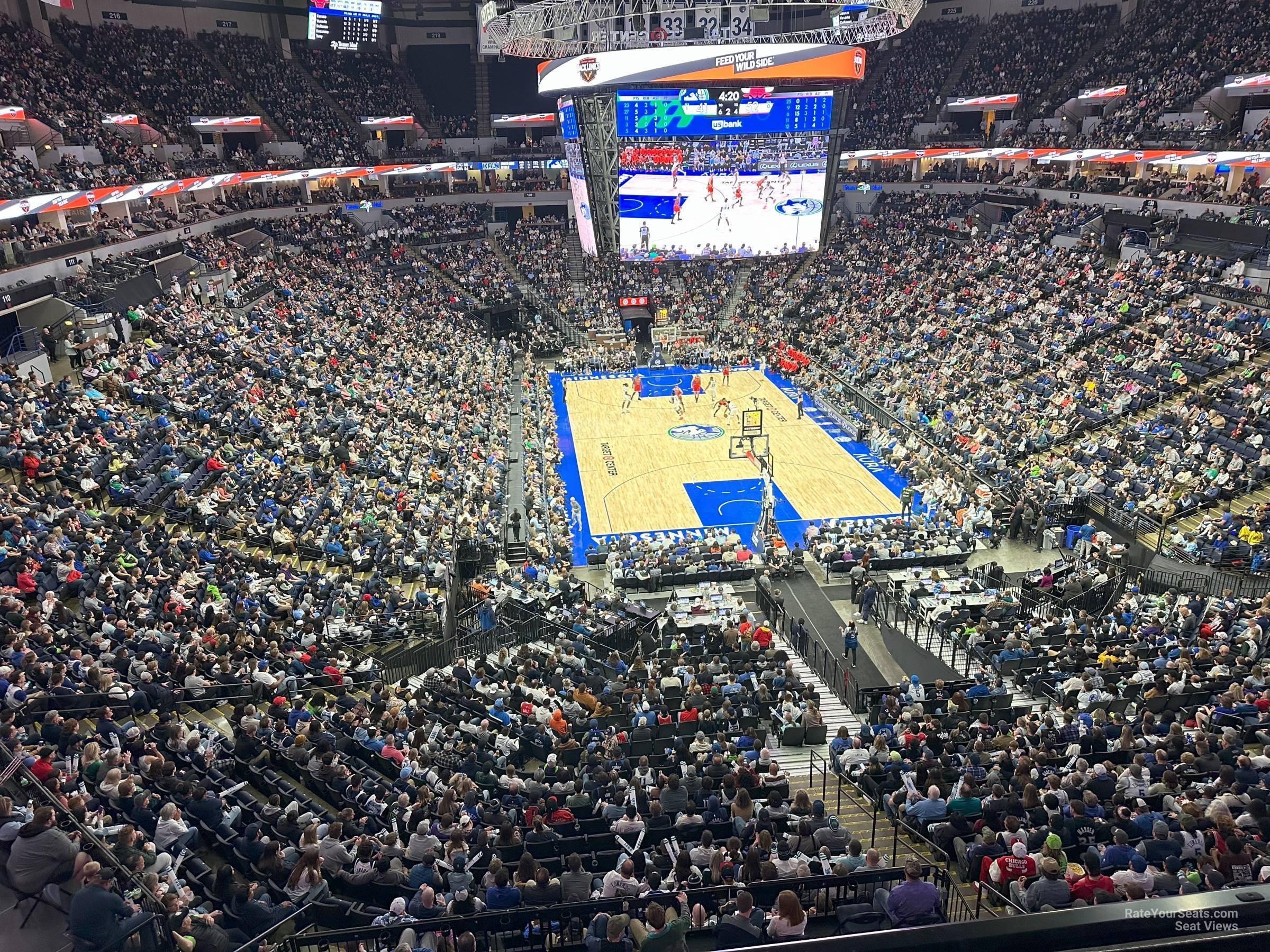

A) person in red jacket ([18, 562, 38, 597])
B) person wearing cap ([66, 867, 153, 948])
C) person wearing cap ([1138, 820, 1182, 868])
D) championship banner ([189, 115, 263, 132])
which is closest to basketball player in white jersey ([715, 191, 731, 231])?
championship banner ([189, 115, 263, 132])

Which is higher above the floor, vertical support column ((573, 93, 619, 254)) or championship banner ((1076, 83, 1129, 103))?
championship banner ((1076, 83, 1129, 103))

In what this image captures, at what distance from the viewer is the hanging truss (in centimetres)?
3434

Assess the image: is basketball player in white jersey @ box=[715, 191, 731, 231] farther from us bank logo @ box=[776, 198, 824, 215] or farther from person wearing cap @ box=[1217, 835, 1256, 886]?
person wearing cap @ box=[1217, 835, 1256, 886]

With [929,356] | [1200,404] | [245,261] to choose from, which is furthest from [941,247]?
[245,261]

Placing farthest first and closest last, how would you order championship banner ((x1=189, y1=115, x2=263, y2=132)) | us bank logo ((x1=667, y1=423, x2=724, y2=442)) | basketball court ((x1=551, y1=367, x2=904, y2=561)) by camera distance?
championship banner ((x1=189, y1=115, x2=263, y2=132)), us bank logo ((x1=667, y1=423, x2=724, y2=442)), basketball court ((x1=551, y1=367, x2=904, y2=561))

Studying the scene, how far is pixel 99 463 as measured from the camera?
19812 mm

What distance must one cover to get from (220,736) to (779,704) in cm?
860

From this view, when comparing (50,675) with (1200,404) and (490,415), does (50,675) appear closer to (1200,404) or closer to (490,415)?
(490,415)

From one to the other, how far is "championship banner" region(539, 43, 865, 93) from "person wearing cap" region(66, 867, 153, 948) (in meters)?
35.9

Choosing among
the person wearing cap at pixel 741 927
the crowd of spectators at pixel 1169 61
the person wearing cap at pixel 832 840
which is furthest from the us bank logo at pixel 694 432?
the person wearing cap at pixel 741 927

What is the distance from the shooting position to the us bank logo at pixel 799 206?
42.2 meters

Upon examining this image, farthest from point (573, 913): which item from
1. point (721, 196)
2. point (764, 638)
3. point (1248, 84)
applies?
point (1248, 84)

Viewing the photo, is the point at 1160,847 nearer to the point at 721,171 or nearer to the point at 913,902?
the point at 913,902

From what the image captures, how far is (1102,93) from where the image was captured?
46938 millimetres
